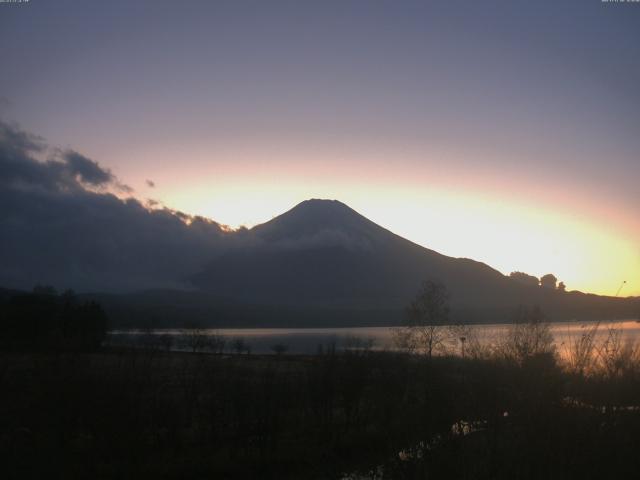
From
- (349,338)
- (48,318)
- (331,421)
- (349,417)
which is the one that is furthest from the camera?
(349,338)

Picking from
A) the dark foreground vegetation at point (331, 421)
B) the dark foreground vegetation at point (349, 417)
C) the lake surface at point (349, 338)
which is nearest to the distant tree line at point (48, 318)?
the lake surface at point (349, 338)

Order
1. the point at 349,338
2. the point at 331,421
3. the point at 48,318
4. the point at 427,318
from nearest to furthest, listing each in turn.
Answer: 1. the point at 331,421
2. the point at 427,318
3. the point at 48,318
4. the point at 349,338

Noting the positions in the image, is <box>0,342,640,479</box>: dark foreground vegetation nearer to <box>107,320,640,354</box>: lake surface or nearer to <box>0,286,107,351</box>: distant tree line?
<box>107,320,640,354</box>: lake surface

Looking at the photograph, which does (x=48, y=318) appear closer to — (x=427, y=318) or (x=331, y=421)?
(x=427, y=318)

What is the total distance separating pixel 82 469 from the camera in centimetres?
1439

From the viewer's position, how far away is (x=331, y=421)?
65.9 feet

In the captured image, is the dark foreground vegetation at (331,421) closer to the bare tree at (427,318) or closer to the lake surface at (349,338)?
the lake surface at (349,338)

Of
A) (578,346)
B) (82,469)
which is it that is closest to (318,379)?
(82,469)

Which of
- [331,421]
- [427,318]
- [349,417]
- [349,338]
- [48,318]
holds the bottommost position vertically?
[331,421]

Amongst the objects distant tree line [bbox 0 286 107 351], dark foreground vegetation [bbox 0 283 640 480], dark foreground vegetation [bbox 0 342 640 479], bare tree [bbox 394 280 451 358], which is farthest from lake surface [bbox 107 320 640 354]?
distant tree line [bbox 0 286 107 351]

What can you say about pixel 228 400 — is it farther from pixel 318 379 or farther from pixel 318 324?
pixel 318 324

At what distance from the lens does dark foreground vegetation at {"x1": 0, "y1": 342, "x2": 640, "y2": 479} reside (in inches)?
318

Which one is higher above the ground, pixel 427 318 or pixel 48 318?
pixel 427 318

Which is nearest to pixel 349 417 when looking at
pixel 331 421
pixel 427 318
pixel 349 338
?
pixel 331 421
